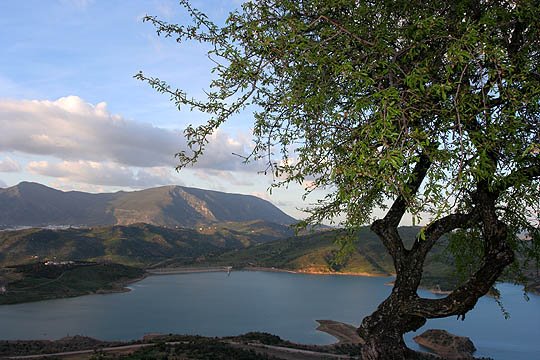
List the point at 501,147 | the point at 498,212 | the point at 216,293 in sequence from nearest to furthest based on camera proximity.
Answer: the point at 501,147
the point at 498,212
the point at 216,293

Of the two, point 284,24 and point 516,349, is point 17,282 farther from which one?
point 284,24

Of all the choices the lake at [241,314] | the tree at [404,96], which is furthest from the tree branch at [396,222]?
the lake at [241,314]

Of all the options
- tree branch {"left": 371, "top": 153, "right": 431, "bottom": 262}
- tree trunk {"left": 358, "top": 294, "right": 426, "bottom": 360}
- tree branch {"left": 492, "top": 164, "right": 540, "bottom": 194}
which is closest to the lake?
tree branch {"left": 371, "top": 153, "right": 431, "bottom": 262}

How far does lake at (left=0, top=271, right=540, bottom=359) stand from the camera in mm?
92938

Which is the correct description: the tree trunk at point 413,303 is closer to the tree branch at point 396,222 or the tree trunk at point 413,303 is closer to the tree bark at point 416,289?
the tree bark at point 416,289

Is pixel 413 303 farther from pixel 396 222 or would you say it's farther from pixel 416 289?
pixel 396 222

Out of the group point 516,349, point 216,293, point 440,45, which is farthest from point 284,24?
point 216,293

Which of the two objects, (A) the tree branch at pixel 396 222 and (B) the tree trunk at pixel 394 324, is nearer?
(B) the tree trunk at pixel 394 324

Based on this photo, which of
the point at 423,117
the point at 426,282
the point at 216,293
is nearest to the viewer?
the point at 423,117

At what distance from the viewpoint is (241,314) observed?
119m

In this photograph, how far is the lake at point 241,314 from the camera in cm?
9294

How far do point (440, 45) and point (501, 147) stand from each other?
6.40 ft

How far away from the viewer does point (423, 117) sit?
636 cm

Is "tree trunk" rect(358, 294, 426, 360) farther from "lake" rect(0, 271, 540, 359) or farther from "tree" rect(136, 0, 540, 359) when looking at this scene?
"lake" rect(0, 271, 540, 359)
